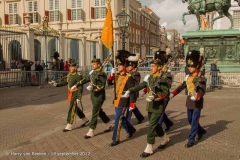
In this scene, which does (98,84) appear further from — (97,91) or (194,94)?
(194,94)

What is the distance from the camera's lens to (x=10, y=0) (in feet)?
119

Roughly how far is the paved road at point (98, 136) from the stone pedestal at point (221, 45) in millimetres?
5715

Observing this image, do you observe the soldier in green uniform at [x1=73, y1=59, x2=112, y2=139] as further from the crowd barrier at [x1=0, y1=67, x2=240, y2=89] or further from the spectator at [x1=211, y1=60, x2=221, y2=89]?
the spectator at [x1=211, y1=60, x2=221, y2=89]

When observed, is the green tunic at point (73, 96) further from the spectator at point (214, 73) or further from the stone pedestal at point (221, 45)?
the stone pedestal at point (221, 45)

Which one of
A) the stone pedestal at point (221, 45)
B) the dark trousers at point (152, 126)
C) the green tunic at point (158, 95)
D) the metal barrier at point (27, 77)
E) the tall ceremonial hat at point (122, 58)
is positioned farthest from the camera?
the stone pedestal at point (221, 45)

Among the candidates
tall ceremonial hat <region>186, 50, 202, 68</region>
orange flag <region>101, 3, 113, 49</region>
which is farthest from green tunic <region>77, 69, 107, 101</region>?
orange flag <region>101, 3, 113, 49</region>

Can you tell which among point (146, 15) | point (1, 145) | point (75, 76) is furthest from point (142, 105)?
point (146, 15)

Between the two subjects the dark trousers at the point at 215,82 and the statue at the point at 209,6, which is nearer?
the dark trousers at the point at 215,82

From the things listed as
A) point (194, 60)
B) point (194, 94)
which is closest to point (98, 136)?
point (194, 94)

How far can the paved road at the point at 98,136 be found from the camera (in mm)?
5280

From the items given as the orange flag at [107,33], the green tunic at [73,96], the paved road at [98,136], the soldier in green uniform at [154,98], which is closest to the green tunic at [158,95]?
the soldier in green uniform at [154,98]

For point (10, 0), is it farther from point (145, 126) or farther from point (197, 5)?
point (145, 126)

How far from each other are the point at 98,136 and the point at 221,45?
11.6 meters

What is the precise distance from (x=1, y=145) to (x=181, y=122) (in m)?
4.63
